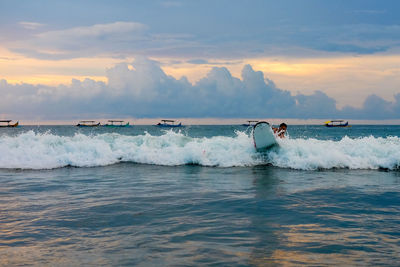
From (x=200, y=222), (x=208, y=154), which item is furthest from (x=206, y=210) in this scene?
(x=208, y=154)

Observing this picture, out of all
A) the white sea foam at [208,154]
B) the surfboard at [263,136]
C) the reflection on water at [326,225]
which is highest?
the surfboard at [263,136]

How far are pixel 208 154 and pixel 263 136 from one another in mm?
3237

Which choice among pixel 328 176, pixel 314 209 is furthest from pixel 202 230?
pixel 328 176

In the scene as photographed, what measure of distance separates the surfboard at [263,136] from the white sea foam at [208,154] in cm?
47

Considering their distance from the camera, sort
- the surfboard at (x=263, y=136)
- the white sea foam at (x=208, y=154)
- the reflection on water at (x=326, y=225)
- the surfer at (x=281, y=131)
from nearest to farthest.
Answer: the reflection on water at (x=326, y=225), the white sea foam at (x=208, y=154), the surfboard at (x=263, y=136), the surfer at (x=281, y=131)

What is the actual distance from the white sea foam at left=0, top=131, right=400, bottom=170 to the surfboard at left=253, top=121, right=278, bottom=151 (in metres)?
0.47

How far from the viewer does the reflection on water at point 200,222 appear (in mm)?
5480

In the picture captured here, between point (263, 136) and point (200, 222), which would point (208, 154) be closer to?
point (263, 136)

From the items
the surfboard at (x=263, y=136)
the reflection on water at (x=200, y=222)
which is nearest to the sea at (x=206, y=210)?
the reflection on water at (x=200, y=222)

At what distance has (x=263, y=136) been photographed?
19438 millimetres

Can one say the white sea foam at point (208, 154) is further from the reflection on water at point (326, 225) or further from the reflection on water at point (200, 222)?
the reflection on water at point (326, 225)

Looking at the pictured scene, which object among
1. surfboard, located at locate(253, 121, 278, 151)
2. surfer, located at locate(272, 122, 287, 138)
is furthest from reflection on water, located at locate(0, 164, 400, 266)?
surfer, located at locate(272, 122, 287, 138)

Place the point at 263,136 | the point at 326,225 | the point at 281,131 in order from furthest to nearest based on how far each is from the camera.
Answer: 1. the point at 281,131
2. the point at 263,136
3. the point at 326,225

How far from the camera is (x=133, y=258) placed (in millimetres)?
5379
